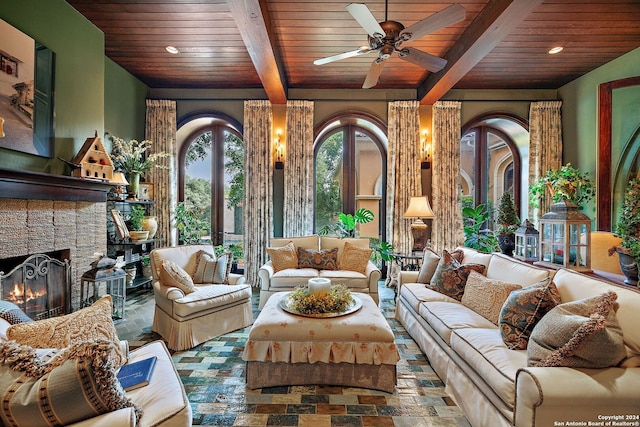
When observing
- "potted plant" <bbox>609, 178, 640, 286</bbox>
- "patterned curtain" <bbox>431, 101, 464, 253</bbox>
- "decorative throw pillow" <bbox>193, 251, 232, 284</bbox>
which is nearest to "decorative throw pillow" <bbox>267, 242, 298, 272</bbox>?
"decorative throw pillow" <bbox>193, 251, 232, 284</bbox>

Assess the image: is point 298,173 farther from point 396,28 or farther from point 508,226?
point 508,226

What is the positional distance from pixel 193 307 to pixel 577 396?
2.90 metres

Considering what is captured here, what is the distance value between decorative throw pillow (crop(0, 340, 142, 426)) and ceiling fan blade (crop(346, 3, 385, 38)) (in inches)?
102

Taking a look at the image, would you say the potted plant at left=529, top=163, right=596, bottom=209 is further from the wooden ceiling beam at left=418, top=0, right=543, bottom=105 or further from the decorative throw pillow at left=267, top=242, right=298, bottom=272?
the decorative throw pillow at left=267, top=242, right=298, bottom=272

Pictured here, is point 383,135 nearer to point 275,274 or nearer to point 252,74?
point 252,74

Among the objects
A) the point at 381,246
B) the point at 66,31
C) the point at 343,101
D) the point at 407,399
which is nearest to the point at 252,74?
the point at 343,101

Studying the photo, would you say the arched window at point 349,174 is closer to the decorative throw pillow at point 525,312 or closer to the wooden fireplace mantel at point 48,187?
the wooden fireplace mantel at point 48,187

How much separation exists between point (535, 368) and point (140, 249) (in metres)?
5.31

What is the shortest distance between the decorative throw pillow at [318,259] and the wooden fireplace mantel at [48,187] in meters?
2.63

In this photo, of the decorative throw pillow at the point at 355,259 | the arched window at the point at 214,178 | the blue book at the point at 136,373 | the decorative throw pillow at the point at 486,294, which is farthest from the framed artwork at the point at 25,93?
the decorative throw pillow at the point at 486,294

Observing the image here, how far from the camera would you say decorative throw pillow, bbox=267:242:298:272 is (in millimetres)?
4320

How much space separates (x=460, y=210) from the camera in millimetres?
5348

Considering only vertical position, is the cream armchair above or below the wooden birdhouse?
below

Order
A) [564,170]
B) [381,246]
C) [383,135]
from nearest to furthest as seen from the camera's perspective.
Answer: [564,170] < [381,246] < [383,135]
